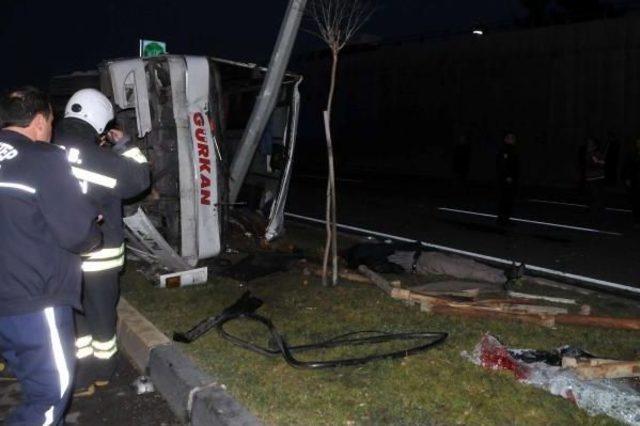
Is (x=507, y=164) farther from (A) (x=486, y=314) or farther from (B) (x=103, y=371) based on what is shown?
(B) (x=103, y=371)

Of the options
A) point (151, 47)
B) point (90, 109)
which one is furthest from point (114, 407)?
point (151, 47)

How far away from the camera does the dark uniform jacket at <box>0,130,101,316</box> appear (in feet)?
9.13

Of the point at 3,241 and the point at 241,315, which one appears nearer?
the point at 3,241

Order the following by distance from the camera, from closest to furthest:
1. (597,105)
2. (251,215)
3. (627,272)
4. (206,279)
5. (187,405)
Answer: (187,405) → (206,279) → (627,272) → (251,215) → (597,105)

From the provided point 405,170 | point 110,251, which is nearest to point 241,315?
point 110,251

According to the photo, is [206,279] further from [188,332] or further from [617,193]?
[617,193]

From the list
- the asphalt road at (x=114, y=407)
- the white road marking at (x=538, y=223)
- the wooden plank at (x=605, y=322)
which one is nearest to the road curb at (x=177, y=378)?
the asphalt road at (x=114, y=407)

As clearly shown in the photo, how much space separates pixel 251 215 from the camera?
8.90 metres

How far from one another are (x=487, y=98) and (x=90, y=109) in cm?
2290

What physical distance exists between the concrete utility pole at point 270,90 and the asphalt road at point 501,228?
11.5 feet

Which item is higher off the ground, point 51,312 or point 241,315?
point 51,312

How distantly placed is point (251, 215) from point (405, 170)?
814 inches

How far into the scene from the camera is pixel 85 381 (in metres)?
4.29

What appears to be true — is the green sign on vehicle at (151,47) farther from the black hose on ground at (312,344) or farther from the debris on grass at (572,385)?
the debris on grass at (572,385)
